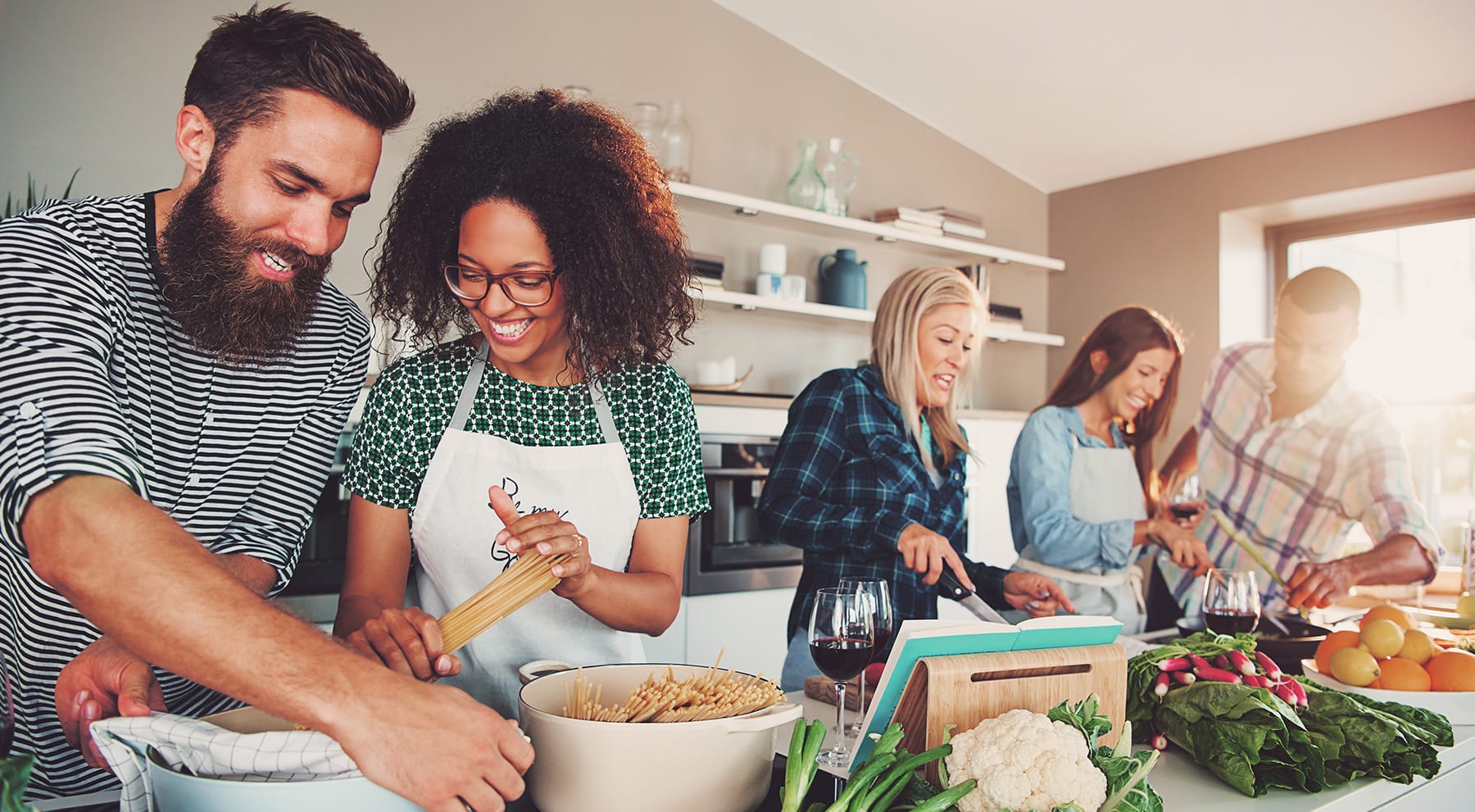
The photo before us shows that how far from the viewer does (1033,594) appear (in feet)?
6.13

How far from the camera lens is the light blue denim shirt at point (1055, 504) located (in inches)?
91.8

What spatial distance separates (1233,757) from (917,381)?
3.91ft

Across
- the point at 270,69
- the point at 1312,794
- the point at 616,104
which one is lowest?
the point at 1312,794

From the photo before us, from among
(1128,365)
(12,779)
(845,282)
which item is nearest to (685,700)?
(12,779)

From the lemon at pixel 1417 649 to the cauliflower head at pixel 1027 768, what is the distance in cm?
92

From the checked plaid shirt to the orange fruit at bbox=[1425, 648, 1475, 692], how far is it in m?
1.04

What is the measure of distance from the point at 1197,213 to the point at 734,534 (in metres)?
2.77

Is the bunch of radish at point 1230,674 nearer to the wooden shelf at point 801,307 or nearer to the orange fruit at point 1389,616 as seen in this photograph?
the orange fruit at point 1389,616

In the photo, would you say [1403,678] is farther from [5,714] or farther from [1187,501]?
[5,714]

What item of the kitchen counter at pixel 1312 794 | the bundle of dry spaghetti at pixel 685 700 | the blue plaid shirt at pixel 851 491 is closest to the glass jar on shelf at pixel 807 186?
the blue plaid shirt at pixel 851 491

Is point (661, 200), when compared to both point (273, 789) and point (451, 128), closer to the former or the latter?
point (451, 128)

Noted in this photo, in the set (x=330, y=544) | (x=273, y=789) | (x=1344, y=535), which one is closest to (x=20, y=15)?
(x=330, y=544)

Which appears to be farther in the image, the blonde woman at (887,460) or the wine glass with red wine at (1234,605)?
the blonde woman at (887,460)

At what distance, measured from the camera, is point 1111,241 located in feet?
16.4
